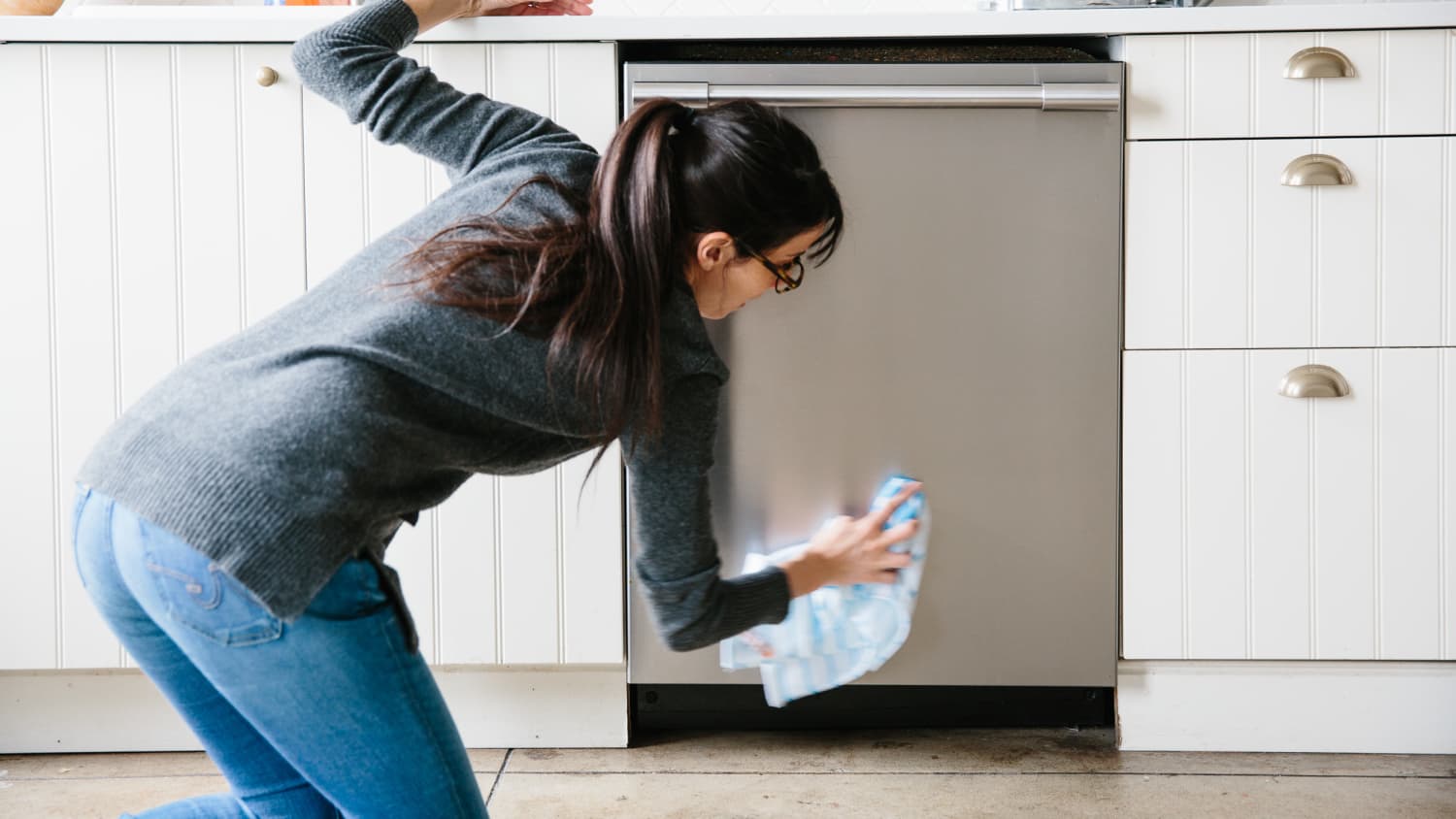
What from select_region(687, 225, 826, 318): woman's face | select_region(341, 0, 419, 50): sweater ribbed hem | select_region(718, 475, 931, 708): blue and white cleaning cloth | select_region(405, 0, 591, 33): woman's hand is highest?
select_region(405, 0, 591, 33): woman's hand

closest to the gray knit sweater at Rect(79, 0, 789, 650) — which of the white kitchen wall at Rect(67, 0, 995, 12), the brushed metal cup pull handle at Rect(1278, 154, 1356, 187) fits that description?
the brushed metal cup pull handle at Rect(1278, 154, 1356, 187)

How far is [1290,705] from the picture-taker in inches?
69.3

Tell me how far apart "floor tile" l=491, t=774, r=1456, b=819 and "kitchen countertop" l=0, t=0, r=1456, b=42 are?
40.1 inches

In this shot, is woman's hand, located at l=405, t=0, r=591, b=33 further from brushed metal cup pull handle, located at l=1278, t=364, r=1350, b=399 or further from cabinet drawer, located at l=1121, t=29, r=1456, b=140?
brushed metal cup pull handle, located at l=1278, t=364, r=1350, b=399

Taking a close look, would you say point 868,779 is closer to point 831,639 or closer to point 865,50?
point 831,639

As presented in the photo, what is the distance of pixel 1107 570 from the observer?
5.65ft

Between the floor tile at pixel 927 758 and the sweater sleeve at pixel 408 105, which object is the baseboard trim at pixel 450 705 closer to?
the floor tile at pixel 927 758

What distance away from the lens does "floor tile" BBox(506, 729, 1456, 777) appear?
1.73m

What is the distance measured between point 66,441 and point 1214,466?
1601 mm

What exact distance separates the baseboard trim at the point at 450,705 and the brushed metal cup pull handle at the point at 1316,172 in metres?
1.15

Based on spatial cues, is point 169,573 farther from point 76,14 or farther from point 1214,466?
point 1214,466

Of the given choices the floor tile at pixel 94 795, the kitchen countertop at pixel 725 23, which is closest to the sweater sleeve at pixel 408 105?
the kitchen countertop at pixel 725 23

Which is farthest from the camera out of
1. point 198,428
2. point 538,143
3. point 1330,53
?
point 1330,53

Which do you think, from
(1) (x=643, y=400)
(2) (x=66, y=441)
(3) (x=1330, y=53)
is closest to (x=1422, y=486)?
(3) (x=1330, y=53)
